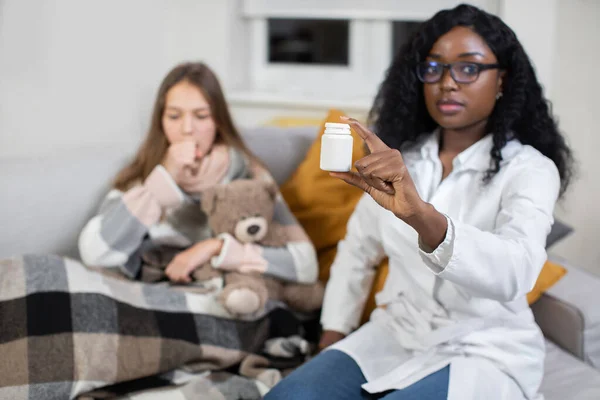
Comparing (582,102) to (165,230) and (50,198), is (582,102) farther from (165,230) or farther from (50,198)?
(50,198)

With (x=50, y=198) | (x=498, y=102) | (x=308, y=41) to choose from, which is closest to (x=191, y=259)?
(x=50, y=198)

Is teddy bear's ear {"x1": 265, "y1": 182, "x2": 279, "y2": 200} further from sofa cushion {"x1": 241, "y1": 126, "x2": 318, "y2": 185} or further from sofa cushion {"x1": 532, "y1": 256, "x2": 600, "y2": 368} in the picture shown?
sofa cushion {"x1": 532, "y1": 256, "x2": 600, "y2": 368}

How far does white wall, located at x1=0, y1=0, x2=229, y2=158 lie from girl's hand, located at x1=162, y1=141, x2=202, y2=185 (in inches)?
22.0

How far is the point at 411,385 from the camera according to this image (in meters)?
1.26

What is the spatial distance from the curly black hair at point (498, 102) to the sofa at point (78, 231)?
363 mm

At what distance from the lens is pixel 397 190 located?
101cm

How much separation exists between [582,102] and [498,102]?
927 mm

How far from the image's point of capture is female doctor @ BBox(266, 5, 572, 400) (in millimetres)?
1229

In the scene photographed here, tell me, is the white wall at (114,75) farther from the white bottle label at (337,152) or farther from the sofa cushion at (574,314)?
the white bottle label at (337,152)

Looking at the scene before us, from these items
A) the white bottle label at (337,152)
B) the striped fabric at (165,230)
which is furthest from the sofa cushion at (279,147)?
the white bottle label at (337,152)

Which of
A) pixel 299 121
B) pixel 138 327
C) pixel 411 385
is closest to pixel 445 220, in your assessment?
pixel 411 385

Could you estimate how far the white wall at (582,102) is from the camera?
7.01 ft

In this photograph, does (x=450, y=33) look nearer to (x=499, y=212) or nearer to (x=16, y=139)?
(x=499, y=212)

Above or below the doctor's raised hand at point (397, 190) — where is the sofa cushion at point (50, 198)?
below
